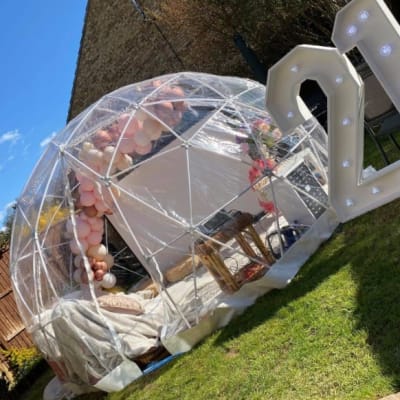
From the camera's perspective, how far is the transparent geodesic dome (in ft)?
20.0

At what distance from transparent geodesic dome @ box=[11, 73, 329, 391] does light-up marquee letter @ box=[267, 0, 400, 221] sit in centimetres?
268

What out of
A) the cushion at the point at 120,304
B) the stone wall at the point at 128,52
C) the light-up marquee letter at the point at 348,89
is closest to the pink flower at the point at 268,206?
the cushion at the point at 120,304

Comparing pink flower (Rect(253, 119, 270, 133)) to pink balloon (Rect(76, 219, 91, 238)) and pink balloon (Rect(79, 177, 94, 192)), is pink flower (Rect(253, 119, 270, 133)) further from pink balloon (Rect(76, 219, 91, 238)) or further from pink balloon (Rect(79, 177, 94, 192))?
pink balloon (Rect(76, 219, 91, 238))

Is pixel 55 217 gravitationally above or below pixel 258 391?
above

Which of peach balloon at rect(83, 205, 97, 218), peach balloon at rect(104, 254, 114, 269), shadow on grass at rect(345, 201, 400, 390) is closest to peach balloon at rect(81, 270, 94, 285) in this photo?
peach balloon at rect(104, 254, 114, 269)

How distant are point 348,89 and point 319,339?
6.33ft

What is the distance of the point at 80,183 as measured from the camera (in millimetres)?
6586

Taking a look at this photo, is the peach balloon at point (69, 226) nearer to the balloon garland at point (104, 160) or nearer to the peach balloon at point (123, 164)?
the balloon garland at point (104, 160)

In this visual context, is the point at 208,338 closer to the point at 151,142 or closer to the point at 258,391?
the point at 258,391

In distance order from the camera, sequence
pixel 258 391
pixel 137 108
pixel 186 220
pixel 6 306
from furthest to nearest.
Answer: pixel 6 306
pixel 137 108
pixel 186 220
pixel 258 391

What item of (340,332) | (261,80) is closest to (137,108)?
(340,332)

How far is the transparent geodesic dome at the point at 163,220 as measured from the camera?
20.0ft

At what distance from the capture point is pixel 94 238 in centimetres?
691

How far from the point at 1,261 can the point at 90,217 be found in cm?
563
